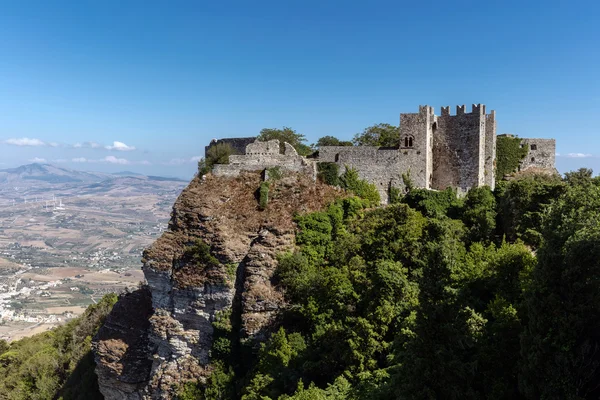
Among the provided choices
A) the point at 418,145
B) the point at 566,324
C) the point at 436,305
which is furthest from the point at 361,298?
the point at 418,145

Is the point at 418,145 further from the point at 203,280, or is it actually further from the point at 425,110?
the point at 203,280

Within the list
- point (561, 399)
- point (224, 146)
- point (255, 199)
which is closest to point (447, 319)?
point (561, 399)

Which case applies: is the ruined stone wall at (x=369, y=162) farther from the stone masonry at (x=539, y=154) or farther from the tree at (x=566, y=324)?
the tree at (x=566, y=324)

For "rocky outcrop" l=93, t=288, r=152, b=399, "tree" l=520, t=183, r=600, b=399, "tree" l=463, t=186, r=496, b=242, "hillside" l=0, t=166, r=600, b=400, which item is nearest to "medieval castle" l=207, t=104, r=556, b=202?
"hillside" l=0, t=166, r=600, b=400

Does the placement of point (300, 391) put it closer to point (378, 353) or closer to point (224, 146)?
point (378, 353)

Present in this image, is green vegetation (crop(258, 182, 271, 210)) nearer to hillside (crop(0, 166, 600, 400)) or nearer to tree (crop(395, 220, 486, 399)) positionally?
hillside (crop(0, 166, 600, 400))

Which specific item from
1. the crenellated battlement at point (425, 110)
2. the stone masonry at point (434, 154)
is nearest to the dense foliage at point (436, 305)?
the stone masonry at point (434, 154)
